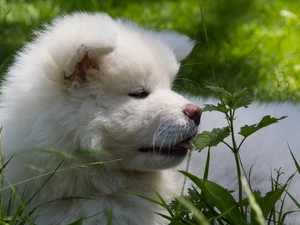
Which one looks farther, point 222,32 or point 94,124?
point 222,32

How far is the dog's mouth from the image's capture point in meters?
2.97

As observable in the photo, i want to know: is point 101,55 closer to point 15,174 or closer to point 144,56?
point 144,56

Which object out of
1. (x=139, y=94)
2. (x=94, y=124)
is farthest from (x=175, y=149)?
(x=94, y=124)

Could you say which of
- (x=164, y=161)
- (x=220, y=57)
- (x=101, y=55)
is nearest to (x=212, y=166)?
(x=164, y=161)

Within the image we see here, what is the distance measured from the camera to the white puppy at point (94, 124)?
115 inches

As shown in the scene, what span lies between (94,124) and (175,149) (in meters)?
0.43

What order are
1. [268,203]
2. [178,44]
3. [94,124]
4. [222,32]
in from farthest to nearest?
1. [222,32]
2. [178,44]
3. [94,124]
4. [268,203]

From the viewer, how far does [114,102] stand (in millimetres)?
2955

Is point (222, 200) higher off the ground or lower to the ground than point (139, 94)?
lower

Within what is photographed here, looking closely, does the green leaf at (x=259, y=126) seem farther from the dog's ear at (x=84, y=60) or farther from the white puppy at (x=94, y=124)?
the dog's ear at (x=84, y=60)

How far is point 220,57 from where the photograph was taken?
5840mm

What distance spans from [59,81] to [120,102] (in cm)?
32

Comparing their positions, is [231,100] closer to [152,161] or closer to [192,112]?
[192,112]

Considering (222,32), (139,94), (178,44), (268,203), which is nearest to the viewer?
(268,203)
